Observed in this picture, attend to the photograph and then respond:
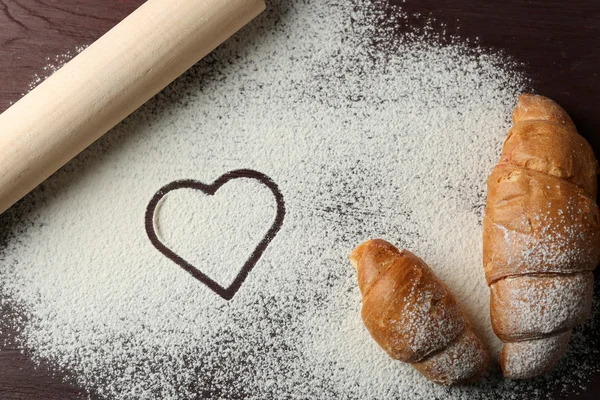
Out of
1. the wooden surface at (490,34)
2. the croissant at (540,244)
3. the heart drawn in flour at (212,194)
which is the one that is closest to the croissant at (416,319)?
the croissant at (540,244)

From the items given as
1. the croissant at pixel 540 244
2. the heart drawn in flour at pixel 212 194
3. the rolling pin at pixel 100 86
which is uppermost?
the rolling pin at pixel 100 86

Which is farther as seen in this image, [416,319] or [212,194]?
[212,194]

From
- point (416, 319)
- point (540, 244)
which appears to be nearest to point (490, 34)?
point (540, 244)

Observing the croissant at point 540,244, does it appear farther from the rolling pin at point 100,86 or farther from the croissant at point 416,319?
the rolling pin at point 100,86

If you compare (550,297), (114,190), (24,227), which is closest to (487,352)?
(550,297)

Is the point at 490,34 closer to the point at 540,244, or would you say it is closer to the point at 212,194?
the point at 540,244

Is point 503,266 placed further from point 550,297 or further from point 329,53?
point 329,53
